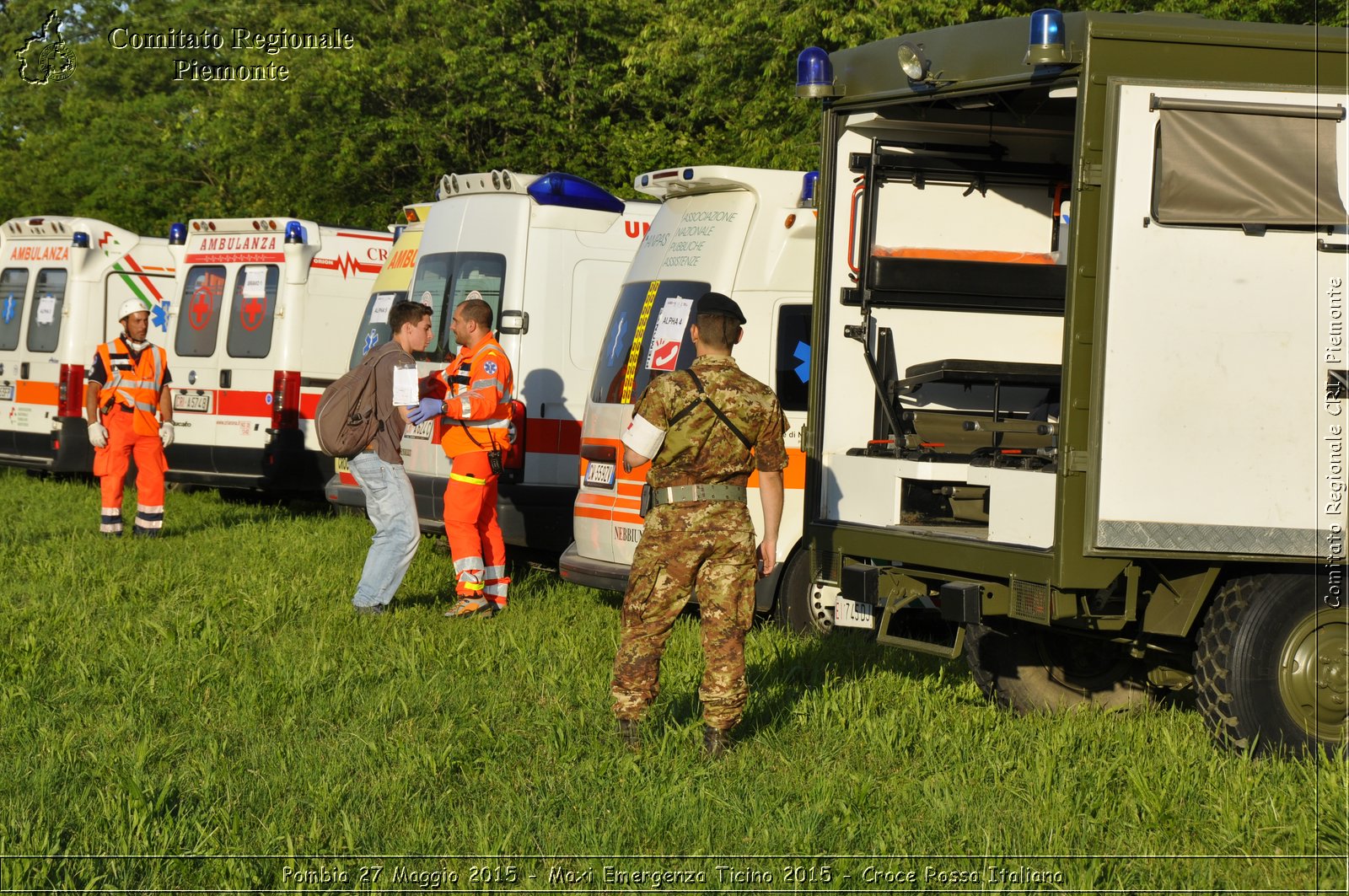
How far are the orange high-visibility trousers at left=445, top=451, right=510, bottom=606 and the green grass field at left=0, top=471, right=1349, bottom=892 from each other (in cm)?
73

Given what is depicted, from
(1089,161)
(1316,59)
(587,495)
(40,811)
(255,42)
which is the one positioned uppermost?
(255,42)

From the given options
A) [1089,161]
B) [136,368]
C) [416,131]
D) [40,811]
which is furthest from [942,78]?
[416,131]

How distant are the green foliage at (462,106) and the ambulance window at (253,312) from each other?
5082 millimetres

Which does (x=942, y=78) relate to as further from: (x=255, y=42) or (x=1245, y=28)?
(x=255, y=42)

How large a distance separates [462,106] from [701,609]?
59.8 ft

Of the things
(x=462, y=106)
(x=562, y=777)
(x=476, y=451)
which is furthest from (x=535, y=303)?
(x=462, y=106)

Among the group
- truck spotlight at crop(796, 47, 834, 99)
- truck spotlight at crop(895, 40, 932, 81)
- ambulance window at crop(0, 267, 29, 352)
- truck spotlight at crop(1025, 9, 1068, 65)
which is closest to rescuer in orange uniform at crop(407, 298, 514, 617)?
truck spotlight at crop(796, 47, 834, 99)

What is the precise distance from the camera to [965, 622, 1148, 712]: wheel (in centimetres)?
733

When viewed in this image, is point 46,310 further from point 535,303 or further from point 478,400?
point 478,400

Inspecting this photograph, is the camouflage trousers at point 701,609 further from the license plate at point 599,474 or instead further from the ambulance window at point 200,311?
the ambulance window at point 200,311

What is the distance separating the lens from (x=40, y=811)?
5.39m

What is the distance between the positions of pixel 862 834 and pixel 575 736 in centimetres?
164

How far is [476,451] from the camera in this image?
401 inches

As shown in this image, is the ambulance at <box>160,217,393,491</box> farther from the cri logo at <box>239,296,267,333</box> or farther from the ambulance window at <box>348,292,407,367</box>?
the ambulance window at <box>348,292,407,367</box>
